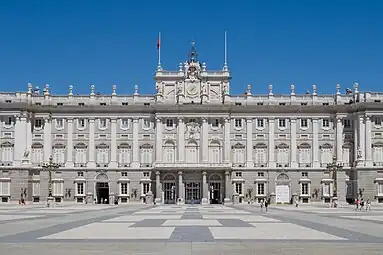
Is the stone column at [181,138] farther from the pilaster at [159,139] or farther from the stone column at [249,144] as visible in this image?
the stone column at [249,144]

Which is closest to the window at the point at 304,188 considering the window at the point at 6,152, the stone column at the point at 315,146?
the stone column at the point at 315,146

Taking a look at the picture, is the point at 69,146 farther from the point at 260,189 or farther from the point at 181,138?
the point at 260,189

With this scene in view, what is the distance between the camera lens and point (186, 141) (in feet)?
322

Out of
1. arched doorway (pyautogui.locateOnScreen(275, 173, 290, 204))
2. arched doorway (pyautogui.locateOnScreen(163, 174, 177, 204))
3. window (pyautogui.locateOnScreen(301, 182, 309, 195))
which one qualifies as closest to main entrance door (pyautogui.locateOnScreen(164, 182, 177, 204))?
arched doorway (pyautogui.locateOnScreen(163, 174, 177, 204))

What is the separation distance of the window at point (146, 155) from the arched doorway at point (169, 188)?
368cm

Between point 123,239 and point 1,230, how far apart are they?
816cm

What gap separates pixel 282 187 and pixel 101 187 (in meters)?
27.4

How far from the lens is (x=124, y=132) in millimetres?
98812

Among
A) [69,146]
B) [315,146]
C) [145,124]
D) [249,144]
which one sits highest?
[145,124]

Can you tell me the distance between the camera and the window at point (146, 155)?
98562mm

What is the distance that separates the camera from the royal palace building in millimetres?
96562

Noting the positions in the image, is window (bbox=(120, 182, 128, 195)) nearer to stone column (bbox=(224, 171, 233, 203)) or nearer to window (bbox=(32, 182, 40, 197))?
window (bbox=(32, 182, 40, 197))

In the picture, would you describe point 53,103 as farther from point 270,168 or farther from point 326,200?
point 326,200

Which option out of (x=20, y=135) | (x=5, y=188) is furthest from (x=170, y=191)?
(x=5, y=188)
